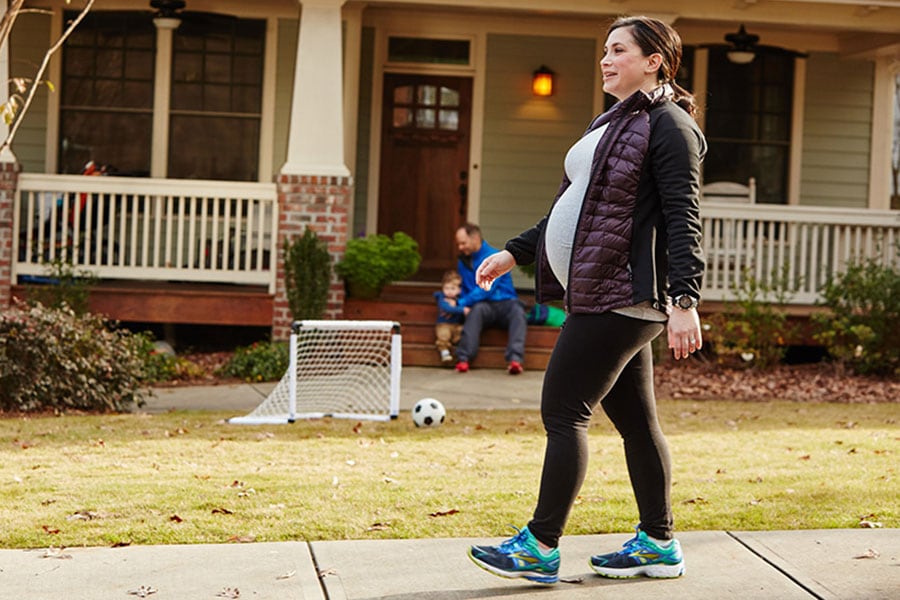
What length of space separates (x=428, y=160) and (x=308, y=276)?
3386 millimetres

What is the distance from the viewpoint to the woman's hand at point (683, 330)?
3.86 metres

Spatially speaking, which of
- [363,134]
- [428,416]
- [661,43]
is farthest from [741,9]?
[661,43]

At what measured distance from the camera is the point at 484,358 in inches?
440

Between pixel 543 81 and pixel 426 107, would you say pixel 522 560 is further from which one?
pixel 426 107

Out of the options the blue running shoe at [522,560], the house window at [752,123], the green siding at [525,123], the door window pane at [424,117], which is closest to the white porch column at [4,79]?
the door window pane at [424,117]

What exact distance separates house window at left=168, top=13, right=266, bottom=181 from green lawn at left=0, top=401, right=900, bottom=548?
17.6 feet

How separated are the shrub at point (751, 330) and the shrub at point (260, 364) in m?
3.81

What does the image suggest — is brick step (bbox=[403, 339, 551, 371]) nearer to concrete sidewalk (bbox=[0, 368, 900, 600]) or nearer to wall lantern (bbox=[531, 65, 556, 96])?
wall lantern (bbox=[531, 65, 556, 96])

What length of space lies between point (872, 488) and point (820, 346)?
7.10 meters

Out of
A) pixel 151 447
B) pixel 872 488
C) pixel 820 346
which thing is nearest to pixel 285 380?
pixel 151 447

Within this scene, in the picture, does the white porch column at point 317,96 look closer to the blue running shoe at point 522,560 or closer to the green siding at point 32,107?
Answer: the green siding at point 32,107

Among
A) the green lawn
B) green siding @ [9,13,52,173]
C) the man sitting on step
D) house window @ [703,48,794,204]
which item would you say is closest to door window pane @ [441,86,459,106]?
house window @ [703,48,794,204]

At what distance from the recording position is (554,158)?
14000 millimetres

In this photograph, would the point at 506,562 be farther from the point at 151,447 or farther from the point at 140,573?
the point at 151,447
